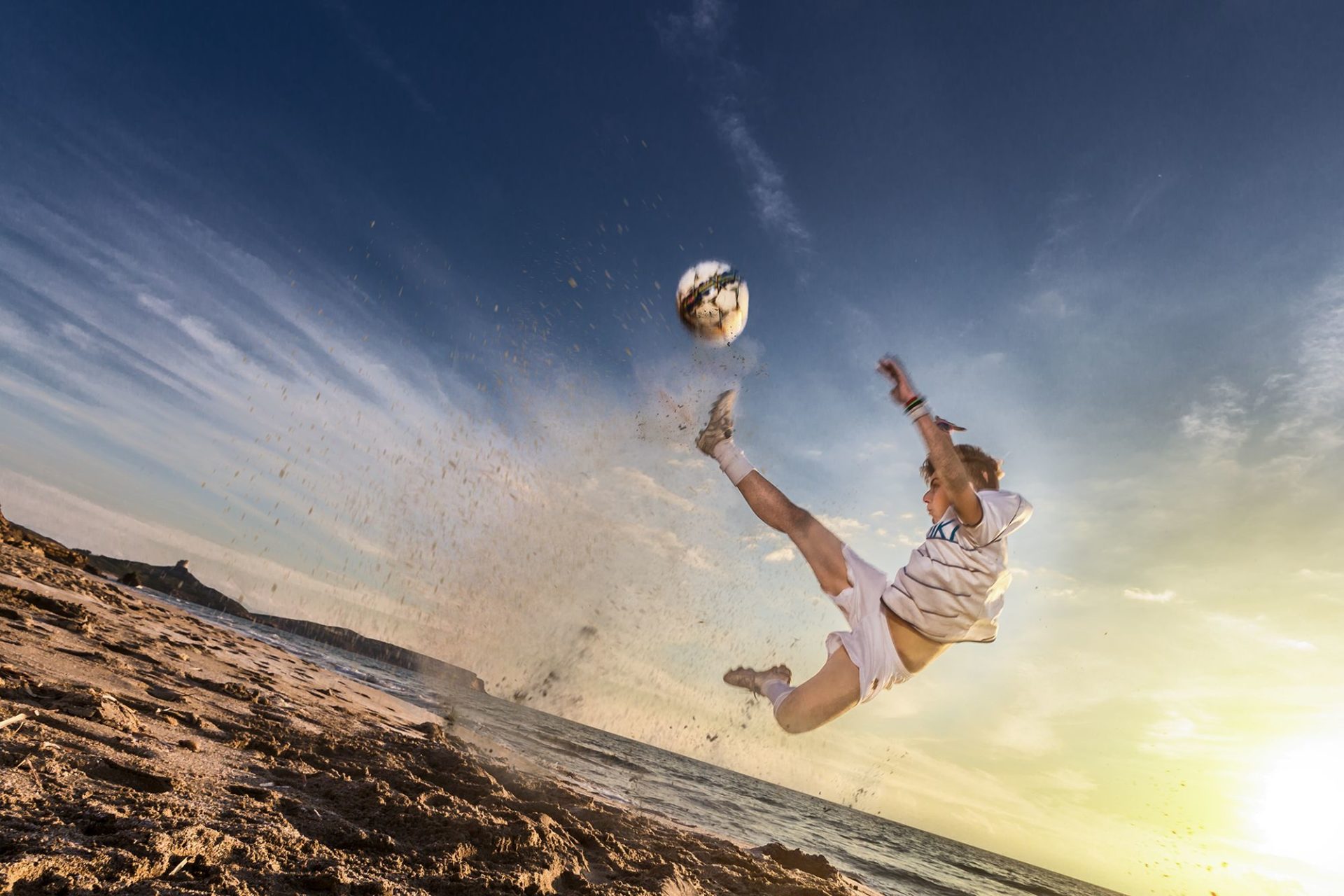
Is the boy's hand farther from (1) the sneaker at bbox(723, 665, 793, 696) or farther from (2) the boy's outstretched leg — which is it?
(1) the sneaker at bbox(723, 665, 793, 696)

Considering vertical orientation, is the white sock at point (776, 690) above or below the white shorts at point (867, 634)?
below

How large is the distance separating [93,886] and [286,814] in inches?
60.8

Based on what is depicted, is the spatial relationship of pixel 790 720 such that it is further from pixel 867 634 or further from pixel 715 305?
pixel 715 305

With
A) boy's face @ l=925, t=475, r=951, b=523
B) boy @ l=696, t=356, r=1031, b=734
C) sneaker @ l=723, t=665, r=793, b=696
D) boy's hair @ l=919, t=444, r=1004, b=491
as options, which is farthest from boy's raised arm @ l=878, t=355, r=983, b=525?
sneaker @ l=723, t=665, r=793, b=696

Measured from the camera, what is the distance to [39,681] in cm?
438

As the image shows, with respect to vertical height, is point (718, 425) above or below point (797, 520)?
above

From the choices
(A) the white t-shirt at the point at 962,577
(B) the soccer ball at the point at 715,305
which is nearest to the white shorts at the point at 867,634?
(A) the white t-shirt at the point at 962,577

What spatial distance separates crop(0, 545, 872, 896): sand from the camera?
8.84ft

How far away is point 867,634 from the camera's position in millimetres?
3873

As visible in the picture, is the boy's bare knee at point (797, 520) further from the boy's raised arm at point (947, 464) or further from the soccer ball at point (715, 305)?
the soccer ball at point (715, 305)

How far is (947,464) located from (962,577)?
27.8 inches

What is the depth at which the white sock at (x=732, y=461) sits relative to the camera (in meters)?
4.73

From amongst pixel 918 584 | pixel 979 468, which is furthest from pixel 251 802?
pixel 979 468

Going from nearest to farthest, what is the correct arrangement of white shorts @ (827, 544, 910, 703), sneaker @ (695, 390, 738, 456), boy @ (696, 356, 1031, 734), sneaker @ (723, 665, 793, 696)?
boy @ (696, 356, 1031, 734) < white shorts @ (827, 544, 910, 703) < sneaker @ (723, 665, 793, 696) < sneaker @ (695, 390, 738, 456)
